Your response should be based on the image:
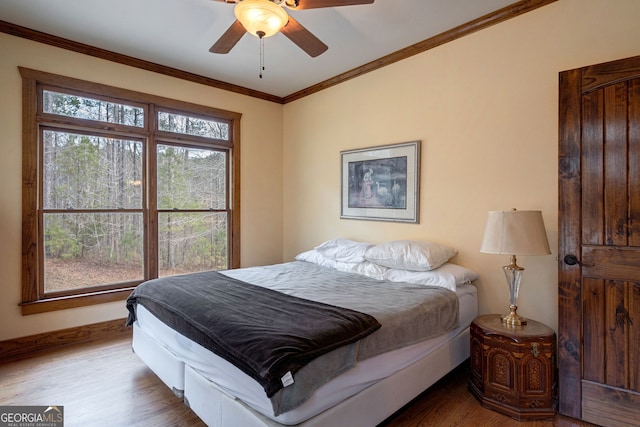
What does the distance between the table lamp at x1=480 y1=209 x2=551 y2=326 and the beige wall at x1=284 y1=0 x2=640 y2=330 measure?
0.38 metres

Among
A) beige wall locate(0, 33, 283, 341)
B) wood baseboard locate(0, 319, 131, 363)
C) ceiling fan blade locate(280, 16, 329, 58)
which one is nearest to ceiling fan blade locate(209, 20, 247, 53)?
ceiling fan blade locate(280, 16, 329, 58)

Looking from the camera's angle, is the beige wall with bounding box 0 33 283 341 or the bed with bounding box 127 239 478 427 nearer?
the bed with bounding box 127 239 478 427

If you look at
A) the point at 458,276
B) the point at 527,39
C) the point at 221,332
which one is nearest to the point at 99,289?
the point at 221,332

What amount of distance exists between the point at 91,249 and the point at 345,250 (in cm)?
262

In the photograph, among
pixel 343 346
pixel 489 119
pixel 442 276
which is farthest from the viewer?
pixel 489 119

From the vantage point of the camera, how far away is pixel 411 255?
279 cm

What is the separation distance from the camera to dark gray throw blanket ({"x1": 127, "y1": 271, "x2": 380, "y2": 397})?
141 centimetres

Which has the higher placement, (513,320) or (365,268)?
(365,268)

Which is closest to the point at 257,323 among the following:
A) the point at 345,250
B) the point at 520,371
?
the point at 520,371

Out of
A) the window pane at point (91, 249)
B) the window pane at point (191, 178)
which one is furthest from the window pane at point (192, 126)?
the window pane at point (91, 249)

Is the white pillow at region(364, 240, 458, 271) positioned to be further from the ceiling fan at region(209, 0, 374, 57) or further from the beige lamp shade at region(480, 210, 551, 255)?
the ceiling fan at region(209, 0, 374, 57)

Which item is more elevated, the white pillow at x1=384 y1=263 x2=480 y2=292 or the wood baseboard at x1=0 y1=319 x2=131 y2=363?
the white pillow at x1=384 y1=263 x2=480 y2=292

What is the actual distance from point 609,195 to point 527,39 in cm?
136

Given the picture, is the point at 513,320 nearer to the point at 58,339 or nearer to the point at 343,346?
the point at 343,346
